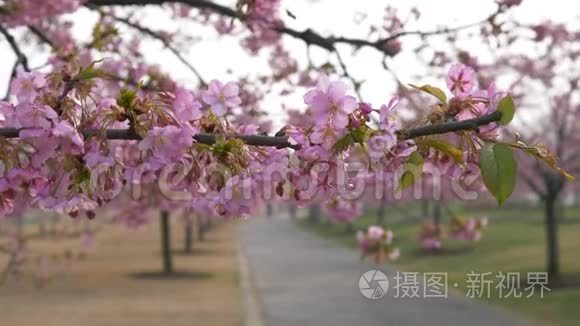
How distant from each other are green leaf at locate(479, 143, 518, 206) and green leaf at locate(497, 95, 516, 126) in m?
0.05

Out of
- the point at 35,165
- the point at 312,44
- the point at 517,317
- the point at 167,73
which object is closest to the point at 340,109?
the point at 35,165

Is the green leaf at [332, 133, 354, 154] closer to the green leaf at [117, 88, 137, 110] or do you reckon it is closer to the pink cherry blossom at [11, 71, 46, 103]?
the green leaf at [117, 88, 137, 110]

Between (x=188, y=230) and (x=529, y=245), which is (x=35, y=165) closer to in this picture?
(x=529, y=245)

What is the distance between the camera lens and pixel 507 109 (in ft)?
4.99

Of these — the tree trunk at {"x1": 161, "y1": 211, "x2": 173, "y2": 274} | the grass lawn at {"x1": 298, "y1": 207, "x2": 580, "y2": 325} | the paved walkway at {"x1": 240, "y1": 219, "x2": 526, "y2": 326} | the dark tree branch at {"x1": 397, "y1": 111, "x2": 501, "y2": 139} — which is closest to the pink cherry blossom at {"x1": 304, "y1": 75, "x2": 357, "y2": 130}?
the dark tree branch at {"x1": 397, "y1": 111, "x2": 501, "y2": 139}

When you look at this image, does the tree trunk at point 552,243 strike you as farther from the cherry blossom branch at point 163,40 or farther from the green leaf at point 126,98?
the green leaf at point 126,98

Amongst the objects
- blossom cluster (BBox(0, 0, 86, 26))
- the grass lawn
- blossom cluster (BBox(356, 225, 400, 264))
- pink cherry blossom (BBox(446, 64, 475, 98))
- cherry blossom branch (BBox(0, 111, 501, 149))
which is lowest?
the grass lawn

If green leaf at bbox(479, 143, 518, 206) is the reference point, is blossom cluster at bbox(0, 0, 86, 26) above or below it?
above

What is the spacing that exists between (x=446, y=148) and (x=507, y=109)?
0.16 m
